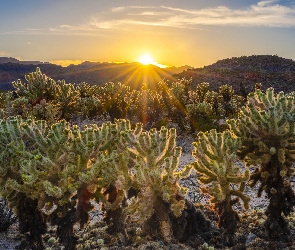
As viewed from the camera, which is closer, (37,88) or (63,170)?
(63,170)

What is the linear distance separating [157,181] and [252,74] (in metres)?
44.6

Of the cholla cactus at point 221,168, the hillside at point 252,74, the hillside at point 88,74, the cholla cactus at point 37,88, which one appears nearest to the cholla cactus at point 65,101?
the cholla cactus at point 37,88

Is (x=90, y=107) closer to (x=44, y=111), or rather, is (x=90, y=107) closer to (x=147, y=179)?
(x=44, y=111)

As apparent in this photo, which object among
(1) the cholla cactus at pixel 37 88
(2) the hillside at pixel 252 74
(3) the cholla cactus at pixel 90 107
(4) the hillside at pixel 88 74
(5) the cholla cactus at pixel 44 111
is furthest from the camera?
(4) the hillside at pixel 88 74

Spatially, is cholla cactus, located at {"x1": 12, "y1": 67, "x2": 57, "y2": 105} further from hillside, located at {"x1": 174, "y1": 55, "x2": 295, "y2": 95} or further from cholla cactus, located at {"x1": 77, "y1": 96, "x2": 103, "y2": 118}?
hillside, located at {"x1": 174, "y1": 55, "x2": 295, "y2": 95}

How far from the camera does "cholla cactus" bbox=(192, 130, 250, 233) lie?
6784 millimetres

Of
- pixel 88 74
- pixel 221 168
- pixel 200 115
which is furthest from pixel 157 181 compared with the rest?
pixel 88 74

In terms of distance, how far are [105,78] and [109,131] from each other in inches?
2996

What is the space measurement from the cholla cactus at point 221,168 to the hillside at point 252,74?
27.9 m

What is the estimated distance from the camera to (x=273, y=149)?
22.2ft

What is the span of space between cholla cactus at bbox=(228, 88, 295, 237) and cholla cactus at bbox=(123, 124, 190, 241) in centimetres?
148

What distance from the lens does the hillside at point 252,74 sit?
43737mm

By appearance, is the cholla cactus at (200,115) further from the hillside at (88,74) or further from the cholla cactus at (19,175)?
the hillside at (88,74)

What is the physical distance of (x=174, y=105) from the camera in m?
21.1
